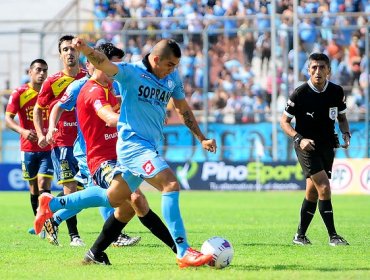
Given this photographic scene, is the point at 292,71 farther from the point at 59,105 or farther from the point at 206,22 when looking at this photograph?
the point at 59,105

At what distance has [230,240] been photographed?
13.9 meters

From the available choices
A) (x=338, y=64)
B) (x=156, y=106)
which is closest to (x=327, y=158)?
(x=156, y=106)

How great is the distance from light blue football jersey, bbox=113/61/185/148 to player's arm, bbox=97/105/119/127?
0.28ft

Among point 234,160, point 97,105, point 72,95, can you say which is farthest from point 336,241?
point 234,160

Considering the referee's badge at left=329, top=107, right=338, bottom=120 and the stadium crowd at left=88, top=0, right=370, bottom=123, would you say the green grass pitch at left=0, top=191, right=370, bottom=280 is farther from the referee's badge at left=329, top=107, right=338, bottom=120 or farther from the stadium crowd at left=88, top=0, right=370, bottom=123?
the stadium crowd at left=88, top=0, right=370, bottom=123

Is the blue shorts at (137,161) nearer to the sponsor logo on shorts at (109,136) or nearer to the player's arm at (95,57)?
the player's arm at (95,57)

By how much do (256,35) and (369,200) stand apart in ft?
26.4

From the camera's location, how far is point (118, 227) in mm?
10125

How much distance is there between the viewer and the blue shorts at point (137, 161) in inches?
377

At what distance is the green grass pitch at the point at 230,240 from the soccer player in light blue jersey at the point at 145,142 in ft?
1.23

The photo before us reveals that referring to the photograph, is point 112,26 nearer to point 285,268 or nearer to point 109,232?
point 109,232

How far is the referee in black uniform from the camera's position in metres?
13.2

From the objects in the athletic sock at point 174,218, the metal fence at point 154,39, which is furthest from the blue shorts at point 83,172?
the metal fence at point 154,39

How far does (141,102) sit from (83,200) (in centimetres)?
133
